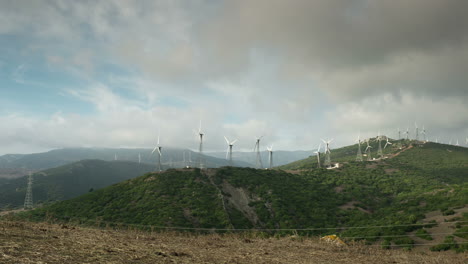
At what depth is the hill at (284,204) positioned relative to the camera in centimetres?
4494

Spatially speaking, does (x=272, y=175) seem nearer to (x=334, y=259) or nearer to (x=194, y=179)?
(x=194, y=179)

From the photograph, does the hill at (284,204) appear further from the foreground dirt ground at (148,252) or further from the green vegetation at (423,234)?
the foreground dirt ground at (148,252)

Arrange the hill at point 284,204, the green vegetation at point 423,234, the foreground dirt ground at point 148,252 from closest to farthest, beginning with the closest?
1. the foreground dirt ground at point 148,252
2. the green vegetation at point 423,234
3. the hill at point 284,204

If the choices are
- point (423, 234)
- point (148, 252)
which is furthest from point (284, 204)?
point (148, 252)

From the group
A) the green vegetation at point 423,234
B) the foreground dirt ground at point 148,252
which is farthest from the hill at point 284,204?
the foreground dirt ground at point 148,252

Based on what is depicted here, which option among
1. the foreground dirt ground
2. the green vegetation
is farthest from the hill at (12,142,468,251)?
the foreground dirt ground

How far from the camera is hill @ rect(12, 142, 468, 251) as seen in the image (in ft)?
147

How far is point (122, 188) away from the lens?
77625 millimetres

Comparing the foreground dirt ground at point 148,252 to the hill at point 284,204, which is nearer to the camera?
the foreground dirt ground at point 148,252

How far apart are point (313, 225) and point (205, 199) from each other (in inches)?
1115

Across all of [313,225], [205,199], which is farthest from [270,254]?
[205,199]

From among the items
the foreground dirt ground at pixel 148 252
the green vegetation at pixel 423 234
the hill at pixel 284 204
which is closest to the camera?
the foreground dirt ground at pixel 148 252

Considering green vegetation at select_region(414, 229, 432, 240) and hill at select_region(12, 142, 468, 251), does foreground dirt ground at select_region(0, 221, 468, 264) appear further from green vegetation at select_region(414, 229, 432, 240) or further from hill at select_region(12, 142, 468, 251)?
green vegetation at select_region(414, 229, 432, 240)

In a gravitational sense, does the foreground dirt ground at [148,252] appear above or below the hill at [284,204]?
above
